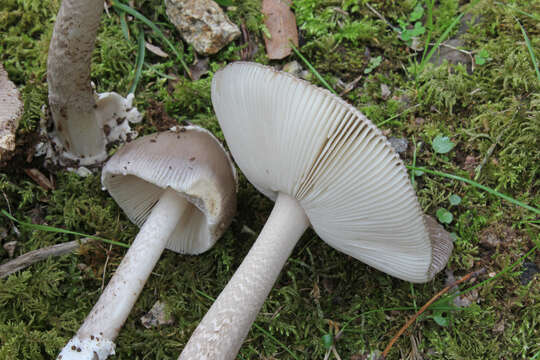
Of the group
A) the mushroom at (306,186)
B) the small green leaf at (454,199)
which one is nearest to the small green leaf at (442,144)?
the small green leaf at (454,199)

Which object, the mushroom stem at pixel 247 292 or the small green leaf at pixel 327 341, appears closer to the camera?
the mushroom stem at pixel 247 292

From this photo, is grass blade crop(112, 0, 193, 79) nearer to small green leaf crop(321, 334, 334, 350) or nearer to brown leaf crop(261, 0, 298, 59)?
brown leaf crop(261, 0, 298, 59)

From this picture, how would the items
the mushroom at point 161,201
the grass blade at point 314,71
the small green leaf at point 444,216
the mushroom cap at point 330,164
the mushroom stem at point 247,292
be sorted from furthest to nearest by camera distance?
the grass blade at point 314,71 < the small green leaf at point 444,216 < the mushroom at point 161,201 < the mushroom stem at point 247,292 < the mushroom cap at point 330,164

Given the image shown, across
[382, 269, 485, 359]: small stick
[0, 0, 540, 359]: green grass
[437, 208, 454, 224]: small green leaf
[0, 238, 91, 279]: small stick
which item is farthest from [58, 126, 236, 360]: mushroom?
[437, 208, 454, 224]: small green leaf

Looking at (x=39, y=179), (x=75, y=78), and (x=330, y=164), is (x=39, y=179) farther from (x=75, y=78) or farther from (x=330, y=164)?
(x=330, y=164)

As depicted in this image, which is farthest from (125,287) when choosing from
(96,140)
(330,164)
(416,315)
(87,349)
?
(416,315)

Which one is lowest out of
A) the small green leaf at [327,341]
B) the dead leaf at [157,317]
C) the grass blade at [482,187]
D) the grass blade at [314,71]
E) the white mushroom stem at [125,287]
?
the dead leaf at [157,317]

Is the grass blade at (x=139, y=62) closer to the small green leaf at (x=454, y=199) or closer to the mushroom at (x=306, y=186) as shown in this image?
the mushroom at (x=306, y=186)
